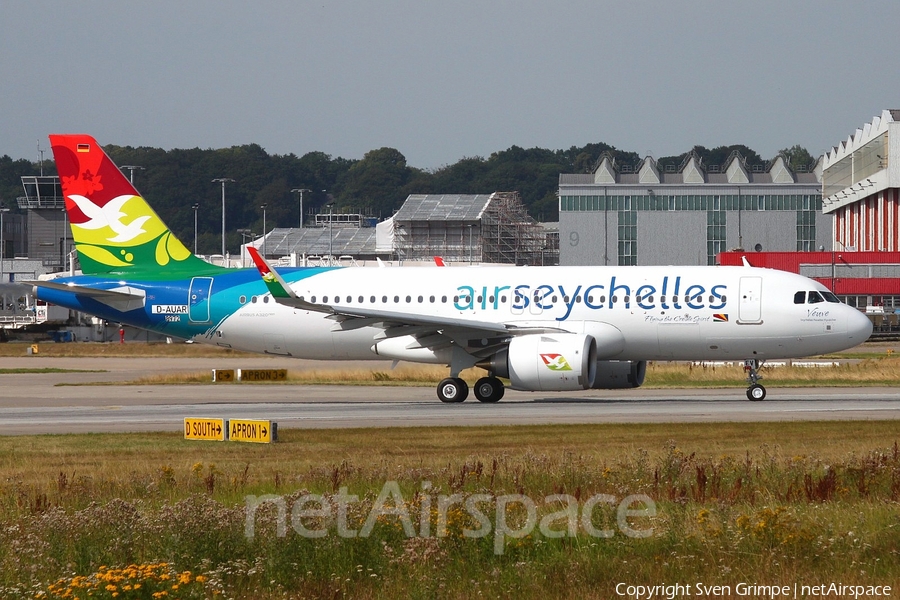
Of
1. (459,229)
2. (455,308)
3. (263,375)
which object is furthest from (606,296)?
(459,229)

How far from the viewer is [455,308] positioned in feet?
112

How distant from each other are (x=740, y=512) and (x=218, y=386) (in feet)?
103

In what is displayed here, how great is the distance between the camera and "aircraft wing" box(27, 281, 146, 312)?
35.7 metres

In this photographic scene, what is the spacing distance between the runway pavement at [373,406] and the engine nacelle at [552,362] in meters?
0.69

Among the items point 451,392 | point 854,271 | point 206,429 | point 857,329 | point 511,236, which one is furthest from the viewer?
point 511,236

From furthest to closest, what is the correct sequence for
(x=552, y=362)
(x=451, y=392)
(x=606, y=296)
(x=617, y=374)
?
(x=617, y=374)
(x=451, y=392)
(x=606, y=296)
(x=552, y=362)

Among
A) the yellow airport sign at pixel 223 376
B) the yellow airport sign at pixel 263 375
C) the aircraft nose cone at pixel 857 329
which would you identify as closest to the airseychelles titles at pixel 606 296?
the aircraft nose cone at pixel 857 329

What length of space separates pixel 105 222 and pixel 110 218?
202 millimetres

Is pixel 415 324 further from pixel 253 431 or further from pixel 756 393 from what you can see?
pixel 253 431

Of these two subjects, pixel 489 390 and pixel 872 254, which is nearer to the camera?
pixel 489 390

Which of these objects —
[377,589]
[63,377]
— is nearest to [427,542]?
[377,589]

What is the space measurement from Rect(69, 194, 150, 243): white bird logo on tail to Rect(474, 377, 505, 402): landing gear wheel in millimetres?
12066

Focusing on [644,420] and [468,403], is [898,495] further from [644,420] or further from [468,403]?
[468,403]

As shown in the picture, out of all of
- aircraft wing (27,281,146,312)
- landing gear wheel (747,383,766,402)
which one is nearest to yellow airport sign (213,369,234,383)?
aircraft wing (27,281,146,312)
